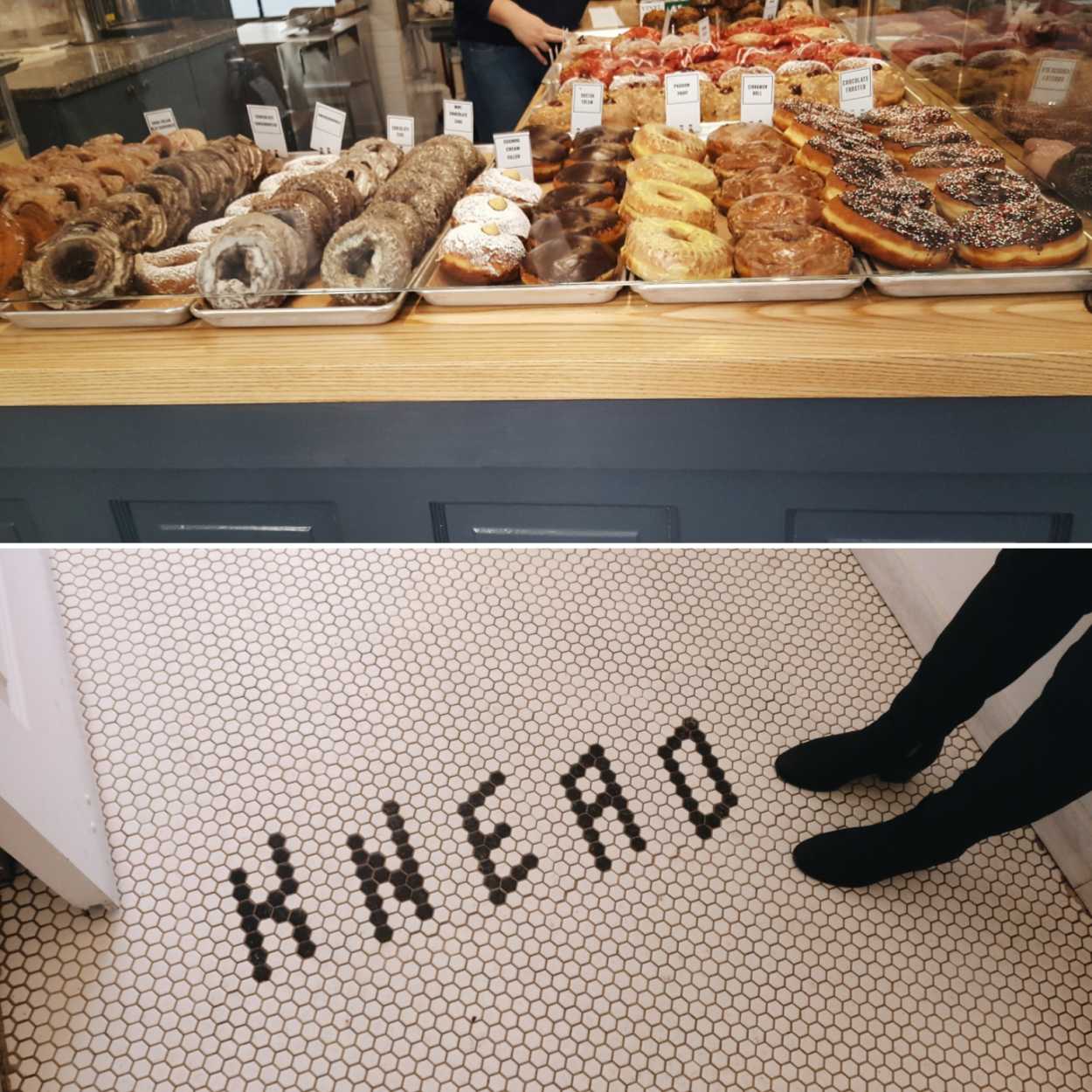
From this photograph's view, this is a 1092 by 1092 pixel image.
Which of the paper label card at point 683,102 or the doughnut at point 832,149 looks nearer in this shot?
the doughnut at point 832,149

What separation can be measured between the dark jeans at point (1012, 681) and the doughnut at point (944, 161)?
590 mm

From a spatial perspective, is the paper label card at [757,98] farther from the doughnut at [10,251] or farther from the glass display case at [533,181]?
the doughnut at [10,251]

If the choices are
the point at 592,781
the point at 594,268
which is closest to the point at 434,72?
the point at 594,268

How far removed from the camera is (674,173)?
1.42 metres

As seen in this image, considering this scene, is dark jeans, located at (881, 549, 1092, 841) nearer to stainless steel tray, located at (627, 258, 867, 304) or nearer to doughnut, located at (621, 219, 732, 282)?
stainless steel tray, located at (627, 258, 867, 304)

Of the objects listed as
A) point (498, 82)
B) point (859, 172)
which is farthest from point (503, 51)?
point (859, 172)

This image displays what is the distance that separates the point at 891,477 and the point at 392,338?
61 centimetres

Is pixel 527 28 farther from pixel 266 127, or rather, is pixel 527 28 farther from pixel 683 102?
pixel 266 127

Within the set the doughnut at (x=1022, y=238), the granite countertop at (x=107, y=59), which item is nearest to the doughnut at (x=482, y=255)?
the doughnut at (x=1022, y=238)

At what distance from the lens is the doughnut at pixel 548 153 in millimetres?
1592

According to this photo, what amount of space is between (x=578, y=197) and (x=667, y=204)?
0.44ft

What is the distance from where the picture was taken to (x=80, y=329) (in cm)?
122

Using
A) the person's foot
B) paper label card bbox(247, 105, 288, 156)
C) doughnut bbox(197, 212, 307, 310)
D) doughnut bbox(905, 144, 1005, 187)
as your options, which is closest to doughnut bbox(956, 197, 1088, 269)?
doughnut bbox(905, 144, 1005, 187)

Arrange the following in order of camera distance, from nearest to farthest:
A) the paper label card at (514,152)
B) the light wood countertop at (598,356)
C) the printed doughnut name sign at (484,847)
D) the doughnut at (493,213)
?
the light wood countertop at (598,356) → the doughnut at (493,213) → the printed doughnut name sign at (484,847) → the paper label card at (514,152)
